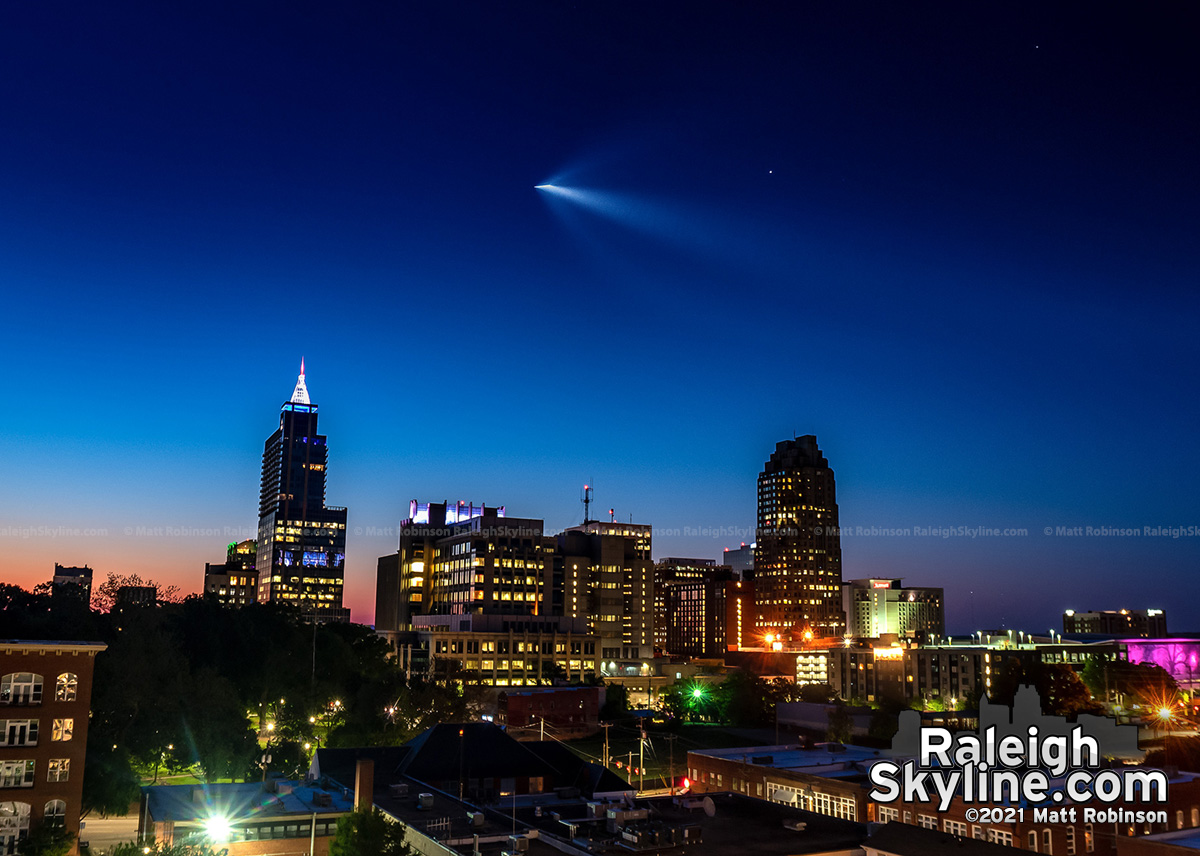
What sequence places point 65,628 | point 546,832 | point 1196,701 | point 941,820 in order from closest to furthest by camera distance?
point 546,832 → point 941,820 → point 65,628 → point 1196,701

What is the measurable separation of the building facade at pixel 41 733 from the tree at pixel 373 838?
22.2 meters

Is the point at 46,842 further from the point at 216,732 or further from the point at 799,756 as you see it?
the point at 799,756

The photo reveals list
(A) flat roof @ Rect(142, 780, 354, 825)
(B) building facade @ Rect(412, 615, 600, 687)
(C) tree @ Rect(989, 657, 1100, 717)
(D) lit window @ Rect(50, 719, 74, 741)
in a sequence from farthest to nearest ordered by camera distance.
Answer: (B) building facade @ Rect(412, 615, 600, 687), (C) tree @ Rect(989, 657, 1100, 717), (D) lit window @ Rect(50, 719, 74, 741), (A) flat roof @ Rect(142, 780, 354, 825)

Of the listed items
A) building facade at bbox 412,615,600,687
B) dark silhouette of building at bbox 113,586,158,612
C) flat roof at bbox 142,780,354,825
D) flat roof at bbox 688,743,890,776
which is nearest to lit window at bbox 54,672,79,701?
flat roof at bbox 142,780,354,825

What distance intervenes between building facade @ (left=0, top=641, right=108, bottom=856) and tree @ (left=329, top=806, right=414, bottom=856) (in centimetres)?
2218

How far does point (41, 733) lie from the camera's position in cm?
5844

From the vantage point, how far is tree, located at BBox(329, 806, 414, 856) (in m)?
45.1

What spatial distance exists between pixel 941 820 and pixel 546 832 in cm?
2698

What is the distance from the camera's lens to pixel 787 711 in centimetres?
16175

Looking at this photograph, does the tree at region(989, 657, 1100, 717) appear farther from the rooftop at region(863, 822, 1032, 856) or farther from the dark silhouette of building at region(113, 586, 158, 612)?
the dark silhouette of building at region(113, 586, 158, 612)

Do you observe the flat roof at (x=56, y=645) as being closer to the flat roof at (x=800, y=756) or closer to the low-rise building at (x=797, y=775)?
the low-rise building at (x=797, y=775)

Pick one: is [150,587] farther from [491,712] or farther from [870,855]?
[870,855]

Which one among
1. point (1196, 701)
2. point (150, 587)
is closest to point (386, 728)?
point (150, 587)

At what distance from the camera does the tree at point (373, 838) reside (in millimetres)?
45062
